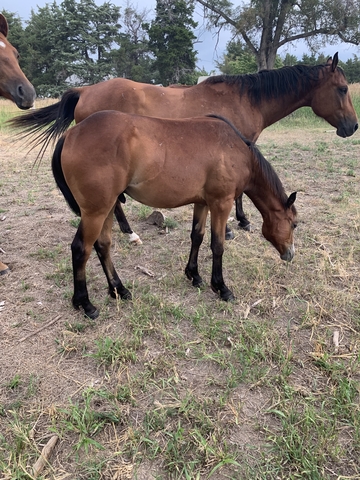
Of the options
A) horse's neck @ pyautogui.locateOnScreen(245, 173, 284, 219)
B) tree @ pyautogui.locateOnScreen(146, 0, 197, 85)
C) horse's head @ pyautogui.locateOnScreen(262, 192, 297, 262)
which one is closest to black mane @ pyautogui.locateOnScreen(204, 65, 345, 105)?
horse's neck @ pyautogui.locateOnScreen(245, 173, 284, 219)

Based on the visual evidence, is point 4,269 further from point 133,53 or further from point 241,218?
point 133,53

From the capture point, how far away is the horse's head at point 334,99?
15.4 feet

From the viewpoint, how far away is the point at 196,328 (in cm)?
271

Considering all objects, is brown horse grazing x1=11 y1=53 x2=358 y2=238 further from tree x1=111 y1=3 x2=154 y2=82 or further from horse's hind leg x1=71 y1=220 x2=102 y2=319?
tree x1=111 y1=3 x2=154 y2=82

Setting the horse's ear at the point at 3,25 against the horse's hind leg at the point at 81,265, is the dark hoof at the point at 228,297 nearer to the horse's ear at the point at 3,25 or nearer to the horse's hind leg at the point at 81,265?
the horse's hind leg at the point at 81,265

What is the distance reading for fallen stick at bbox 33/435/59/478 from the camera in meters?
1.61

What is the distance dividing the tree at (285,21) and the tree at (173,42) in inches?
733

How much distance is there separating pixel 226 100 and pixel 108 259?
267cm

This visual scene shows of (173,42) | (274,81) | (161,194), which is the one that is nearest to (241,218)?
(274,81)

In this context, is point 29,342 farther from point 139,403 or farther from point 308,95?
point 308,95

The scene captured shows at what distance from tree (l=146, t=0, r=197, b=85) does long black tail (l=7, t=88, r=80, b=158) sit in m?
36.9

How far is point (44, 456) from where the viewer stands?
1662mm

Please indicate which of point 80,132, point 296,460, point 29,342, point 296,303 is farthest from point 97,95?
point 296,460

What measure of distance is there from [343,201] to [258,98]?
7.23ft
